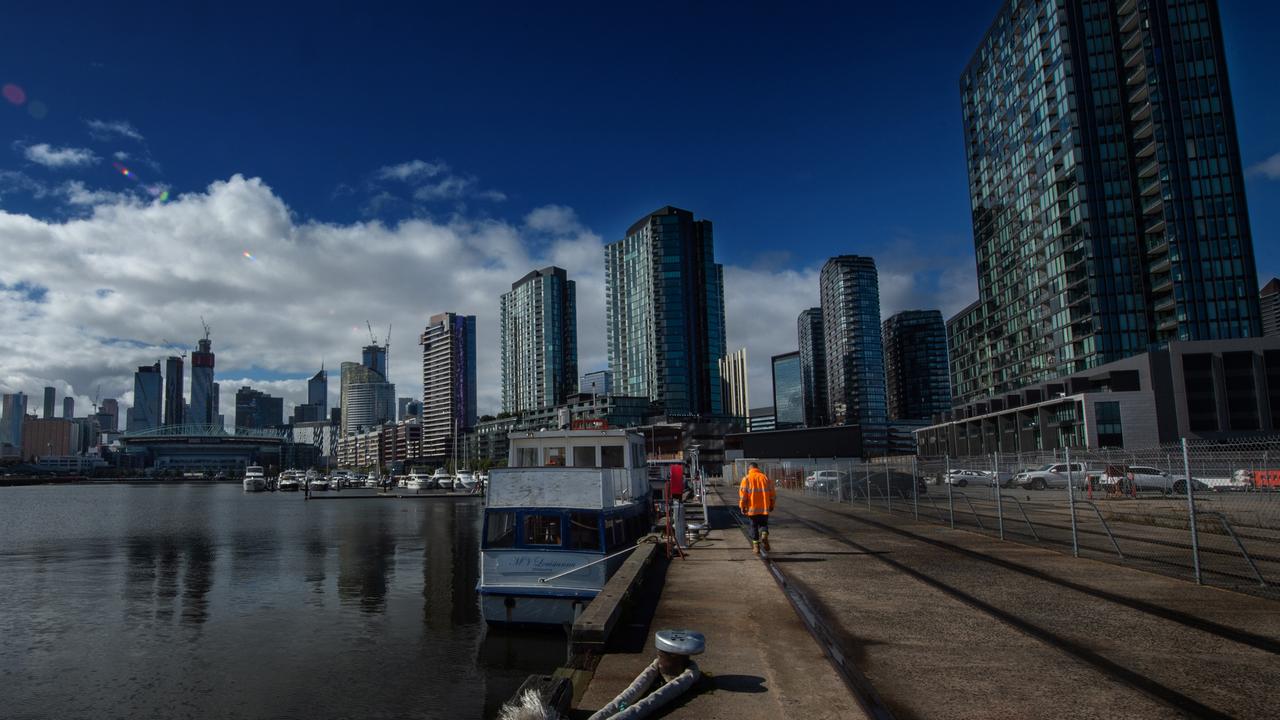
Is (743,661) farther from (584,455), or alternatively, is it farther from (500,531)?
(584,455)

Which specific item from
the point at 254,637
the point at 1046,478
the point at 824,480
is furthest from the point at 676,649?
the point at 824,480

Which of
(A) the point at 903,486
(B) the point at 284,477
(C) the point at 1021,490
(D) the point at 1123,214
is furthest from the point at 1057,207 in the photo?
(B) the point at 284,477

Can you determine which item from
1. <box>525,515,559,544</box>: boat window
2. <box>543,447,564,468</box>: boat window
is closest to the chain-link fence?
<box>525,515,559,544</box>: boat window

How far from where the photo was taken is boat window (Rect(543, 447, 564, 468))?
71.3ft

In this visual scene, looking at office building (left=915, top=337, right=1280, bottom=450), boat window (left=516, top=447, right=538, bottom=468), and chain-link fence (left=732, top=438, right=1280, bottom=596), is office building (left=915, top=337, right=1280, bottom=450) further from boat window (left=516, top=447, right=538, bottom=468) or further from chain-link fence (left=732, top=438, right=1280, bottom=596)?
boat window (left=516, top=447, right=538, bottom=468)

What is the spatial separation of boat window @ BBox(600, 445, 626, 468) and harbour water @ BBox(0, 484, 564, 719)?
18.7ft

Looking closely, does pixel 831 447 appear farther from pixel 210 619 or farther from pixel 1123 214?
pixel 210 619

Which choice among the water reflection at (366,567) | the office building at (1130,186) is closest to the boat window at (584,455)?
the water reflection at (366,567)

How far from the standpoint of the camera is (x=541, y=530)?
672 inches

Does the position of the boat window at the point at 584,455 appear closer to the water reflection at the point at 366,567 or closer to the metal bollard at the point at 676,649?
the water reflection at the point at 366,567

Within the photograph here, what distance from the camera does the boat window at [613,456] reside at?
2175 cm

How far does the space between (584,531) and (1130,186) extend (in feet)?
360

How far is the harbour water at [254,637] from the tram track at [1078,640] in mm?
7608

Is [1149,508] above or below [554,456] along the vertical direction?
below
